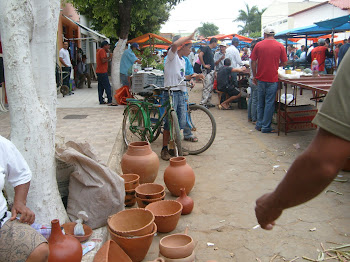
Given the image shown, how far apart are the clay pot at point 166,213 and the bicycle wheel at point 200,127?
2521 millimetres

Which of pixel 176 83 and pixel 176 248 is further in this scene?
pixel 176 83

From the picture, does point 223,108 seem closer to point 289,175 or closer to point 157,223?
point 157,223

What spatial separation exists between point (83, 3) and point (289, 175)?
38.0 feet

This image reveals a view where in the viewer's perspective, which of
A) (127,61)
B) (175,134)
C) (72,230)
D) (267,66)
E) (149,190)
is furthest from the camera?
(127,61)

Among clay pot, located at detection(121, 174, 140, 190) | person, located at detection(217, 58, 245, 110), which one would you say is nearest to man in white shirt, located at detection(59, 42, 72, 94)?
person, located at detection(217, 58, 245, 110)

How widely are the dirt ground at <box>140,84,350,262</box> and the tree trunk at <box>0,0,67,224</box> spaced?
1.11m

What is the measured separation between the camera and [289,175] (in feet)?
4.19

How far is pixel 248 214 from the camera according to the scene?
393cm

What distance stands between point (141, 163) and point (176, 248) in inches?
71.6

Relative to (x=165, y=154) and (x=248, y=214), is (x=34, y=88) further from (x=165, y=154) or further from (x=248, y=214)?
(x=165, y=154)

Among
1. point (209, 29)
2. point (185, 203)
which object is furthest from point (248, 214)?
point (209, 29)

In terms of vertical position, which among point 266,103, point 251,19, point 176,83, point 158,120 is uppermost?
point 251,19

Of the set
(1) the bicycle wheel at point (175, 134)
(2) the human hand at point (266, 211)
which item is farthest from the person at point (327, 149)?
(1) the bicycle wheel at point (175, 134)

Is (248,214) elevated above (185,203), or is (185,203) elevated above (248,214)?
(185,203)
